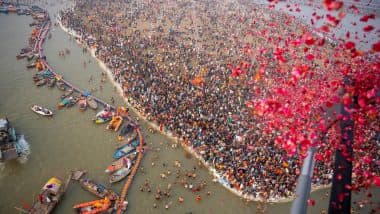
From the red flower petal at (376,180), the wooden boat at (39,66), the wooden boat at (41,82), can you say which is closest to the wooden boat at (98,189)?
the wooden boat at (41,82)

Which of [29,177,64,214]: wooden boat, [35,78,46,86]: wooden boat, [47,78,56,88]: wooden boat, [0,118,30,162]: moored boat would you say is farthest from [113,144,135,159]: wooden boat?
[35,78,46,86]: wooden boat

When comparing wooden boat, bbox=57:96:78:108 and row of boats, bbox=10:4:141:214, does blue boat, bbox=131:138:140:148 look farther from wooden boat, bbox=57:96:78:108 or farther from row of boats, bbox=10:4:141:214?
wooden boat, bbox=57:96:78:108

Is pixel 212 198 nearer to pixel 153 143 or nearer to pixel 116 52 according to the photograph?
pixel 153 143

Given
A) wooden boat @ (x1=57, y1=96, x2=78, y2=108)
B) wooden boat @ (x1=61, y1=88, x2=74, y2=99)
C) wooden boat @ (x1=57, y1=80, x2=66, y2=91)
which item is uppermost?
wooden boat @ (x1=57, y1=80, x2=66, y2=91)

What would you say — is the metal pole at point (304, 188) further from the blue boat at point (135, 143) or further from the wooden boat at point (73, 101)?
the wooden boat at point (73, 101)

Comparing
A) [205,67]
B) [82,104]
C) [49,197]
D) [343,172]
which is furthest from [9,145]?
[343,172]

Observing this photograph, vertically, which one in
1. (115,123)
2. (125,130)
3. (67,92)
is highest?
(67,92)

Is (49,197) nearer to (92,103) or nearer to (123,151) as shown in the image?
(123,151)
